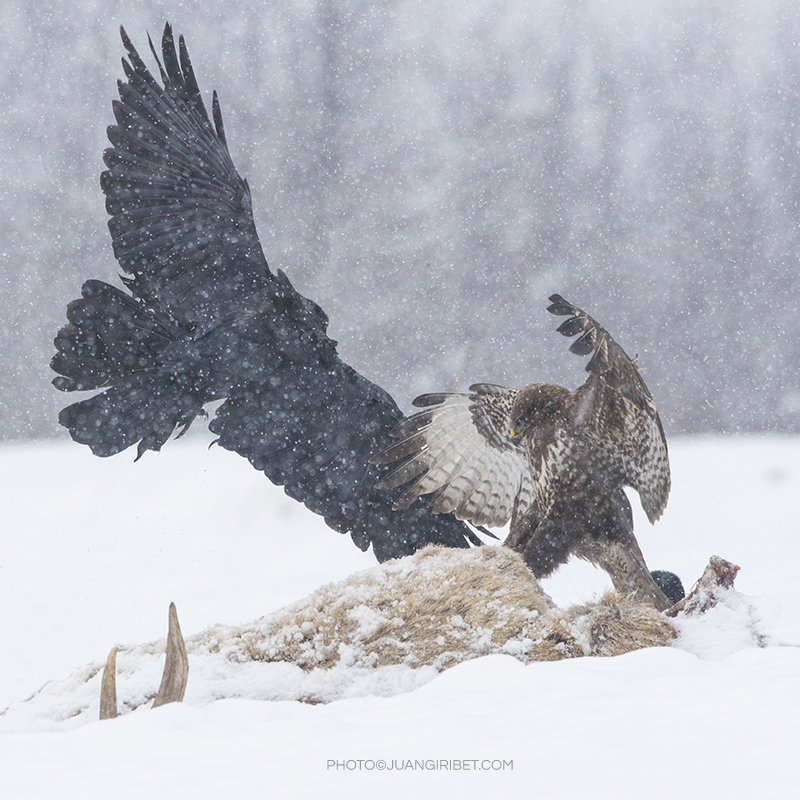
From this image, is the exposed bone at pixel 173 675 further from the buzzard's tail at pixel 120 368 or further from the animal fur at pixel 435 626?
the buzzard's tail at pixel 120 368

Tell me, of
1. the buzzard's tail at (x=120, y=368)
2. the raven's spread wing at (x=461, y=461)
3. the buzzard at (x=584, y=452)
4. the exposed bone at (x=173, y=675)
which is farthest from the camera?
the raven's spread wing at (x=461, y=461)

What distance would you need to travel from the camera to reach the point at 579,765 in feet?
4.37

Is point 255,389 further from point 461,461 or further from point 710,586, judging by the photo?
point 710,586

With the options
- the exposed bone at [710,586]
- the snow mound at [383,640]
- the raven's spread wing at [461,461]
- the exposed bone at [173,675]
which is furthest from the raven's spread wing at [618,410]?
the exposed bone at [173,675]

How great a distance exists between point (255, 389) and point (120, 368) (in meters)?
0.63

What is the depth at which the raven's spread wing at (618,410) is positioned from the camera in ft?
9.72

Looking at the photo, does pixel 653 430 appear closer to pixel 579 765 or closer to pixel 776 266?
pixel 579 765

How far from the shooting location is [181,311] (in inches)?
141

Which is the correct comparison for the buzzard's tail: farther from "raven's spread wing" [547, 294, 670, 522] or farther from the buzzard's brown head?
"raven's spread wing" [547, 294, 670, 522]

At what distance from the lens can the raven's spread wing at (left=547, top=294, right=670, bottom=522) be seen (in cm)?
296

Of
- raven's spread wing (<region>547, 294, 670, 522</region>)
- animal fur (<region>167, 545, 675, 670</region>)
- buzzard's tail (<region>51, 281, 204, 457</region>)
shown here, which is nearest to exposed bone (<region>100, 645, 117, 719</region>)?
animal fur (<region>167, 545, 675, 670</region>)

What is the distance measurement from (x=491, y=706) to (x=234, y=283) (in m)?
2.38

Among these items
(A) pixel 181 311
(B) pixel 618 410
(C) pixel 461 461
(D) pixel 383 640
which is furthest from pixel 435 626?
(A) pixel 181 311

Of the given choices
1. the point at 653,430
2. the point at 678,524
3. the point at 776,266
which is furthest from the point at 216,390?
the point at 776,266
